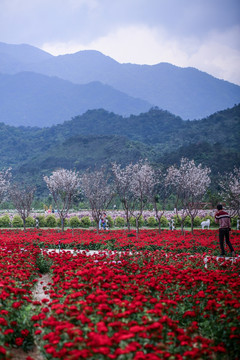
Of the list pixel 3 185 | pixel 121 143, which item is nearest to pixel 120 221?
pixel 3 185

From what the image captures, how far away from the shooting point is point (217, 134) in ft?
225

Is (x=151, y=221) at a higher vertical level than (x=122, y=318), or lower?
higher

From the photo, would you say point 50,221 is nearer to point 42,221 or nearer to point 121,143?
point 42,221

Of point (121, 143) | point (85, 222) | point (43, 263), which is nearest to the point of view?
point (43, 263)

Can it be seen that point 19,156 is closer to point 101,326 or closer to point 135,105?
point 101,326

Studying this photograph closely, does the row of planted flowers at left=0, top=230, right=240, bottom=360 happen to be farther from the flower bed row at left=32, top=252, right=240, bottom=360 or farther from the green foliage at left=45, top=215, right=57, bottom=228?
the green foliage at left=45, top=215, right=57, bottom=228

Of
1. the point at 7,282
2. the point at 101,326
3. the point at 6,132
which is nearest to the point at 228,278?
the point at 101,326

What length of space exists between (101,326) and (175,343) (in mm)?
1053

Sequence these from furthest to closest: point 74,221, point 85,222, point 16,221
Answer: point 16,221 < point 85,222 < point 74,221

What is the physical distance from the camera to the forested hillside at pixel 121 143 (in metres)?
56.6

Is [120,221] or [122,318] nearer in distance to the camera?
[122,318]

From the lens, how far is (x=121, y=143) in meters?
75.4

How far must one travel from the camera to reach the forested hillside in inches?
2229

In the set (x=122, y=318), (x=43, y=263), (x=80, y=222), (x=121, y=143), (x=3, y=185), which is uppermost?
(x=121, y=143)
